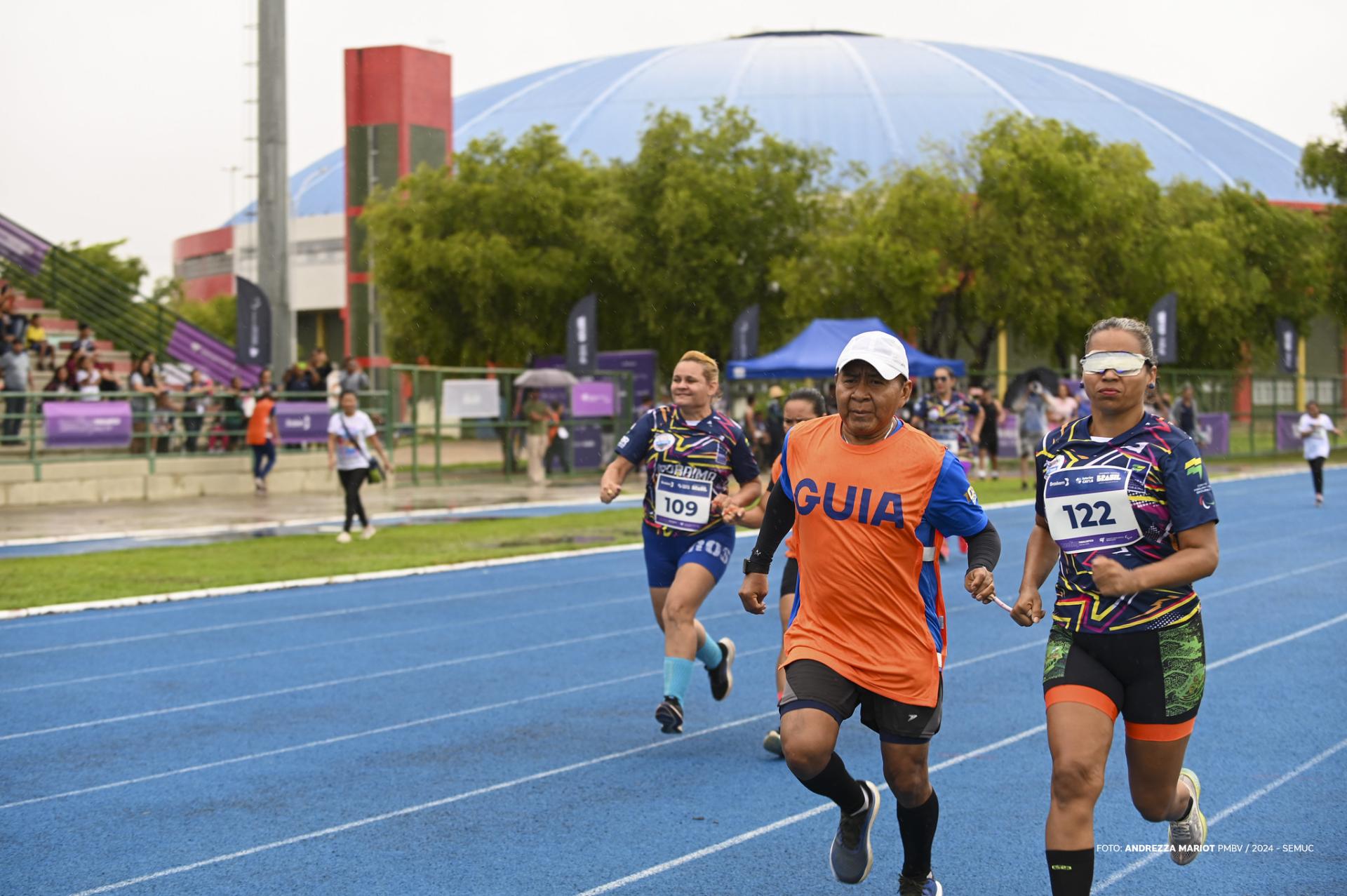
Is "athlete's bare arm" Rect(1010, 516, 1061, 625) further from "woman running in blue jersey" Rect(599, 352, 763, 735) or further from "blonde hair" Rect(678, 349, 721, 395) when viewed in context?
"blonde hair" Rect(678, 349, 721, 395)

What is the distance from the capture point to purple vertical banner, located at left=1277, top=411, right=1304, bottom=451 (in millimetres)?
45188

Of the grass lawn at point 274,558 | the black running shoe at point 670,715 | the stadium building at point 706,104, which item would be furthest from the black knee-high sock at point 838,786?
the stadium building at point 706,104

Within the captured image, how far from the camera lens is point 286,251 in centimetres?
2967

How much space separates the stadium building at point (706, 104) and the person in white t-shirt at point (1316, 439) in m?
39.7

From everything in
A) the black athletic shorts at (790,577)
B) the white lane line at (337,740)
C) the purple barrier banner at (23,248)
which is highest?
the purple barrier banner at (23,248)

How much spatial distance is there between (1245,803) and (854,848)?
2476 millimetres

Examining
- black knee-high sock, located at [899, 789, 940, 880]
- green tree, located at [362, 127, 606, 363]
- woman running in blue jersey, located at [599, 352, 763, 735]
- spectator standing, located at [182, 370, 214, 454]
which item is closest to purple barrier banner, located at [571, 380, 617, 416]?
green tree, located at [362, 127, 606, 363]

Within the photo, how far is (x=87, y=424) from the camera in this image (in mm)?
24422

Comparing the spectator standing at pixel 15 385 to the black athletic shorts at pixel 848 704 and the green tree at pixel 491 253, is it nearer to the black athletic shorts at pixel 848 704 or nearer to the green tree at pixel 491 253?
the green tree at pixel 491 253

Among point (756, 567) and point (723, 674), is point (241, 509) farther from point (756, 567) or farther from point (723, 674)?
point (756, 567)

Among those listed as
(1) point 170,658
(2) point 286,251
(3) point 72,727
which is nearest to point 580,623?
(1) point 170,658

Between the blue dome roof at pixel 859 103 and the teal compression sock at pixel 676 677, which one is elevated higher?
the blue dome roof at pixel 859 103

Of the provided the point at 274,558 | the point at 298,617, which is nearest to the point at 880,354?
the point at 298,617

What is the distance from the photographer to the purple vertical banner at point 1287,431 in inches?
1779
